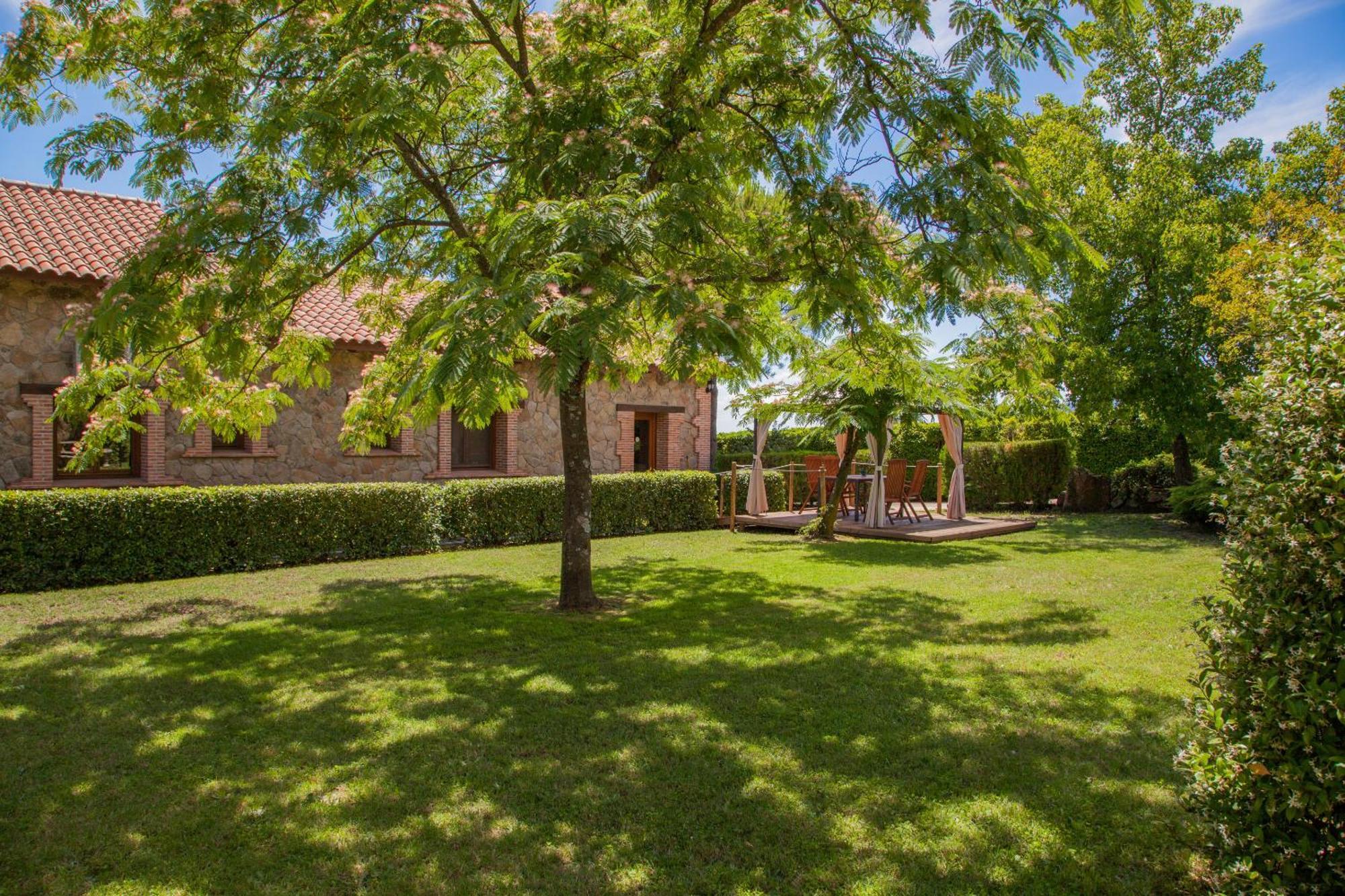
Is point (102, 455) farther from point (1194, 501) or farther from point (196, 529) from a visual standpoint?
point (1194, 501)

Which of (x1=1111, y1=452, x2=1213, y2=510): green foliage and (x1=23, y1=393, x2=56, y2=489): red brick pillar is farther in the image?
(x1=1111, y1=452, x2=1213, y2=510): green foliage

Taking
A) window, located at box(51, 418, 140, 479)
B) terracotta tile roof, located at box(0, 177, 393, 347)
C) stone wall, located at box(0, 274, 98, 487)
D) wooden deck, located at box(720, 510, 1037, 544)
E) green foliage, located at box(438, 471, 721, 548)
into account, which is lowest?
wooden deck, located at box(720, 510, 1037, 544)

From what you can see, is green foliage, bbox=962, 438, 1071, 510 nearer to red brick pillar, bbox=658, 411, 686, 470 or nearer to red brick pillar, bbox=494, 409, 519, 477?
red brick pillar, bbox=658, 411, 686, 470

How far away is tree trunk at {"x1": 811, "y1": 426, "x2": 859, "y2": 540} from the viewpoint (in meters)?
13.1

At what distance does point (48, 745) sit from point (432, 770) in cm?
212

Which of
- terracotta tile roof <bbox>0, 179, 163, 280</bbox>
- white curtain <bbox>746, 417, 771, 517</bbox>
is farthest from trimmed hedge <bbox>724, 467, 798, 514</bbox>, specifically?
terracotta tile roof <bbox>0, 179, 163, 280</bbox>

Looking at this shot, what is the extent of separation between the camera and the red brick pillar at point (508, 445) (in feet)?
52.1

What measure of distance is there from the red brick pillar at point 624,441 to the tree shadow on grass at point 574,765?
11.1m

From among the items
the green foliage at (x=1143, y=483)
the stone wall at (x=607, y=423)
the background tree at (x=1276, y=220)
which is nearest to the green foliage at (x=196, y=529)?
the stone wall at (x=607, y=423)

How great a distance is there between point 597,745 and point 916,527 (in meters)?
11.1

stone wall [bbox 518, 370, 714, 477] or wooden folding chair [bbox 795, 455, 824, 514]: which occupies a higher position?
stone wall [bbox 518, 370, 714, 477]

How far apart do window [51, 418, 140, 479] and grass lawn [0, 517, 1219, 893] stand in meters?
4.39

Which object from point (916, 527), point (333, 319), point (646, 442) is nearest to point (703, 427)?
point (646, 442)

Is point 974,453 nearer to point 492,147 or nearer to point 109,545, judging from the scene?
point 492,147
